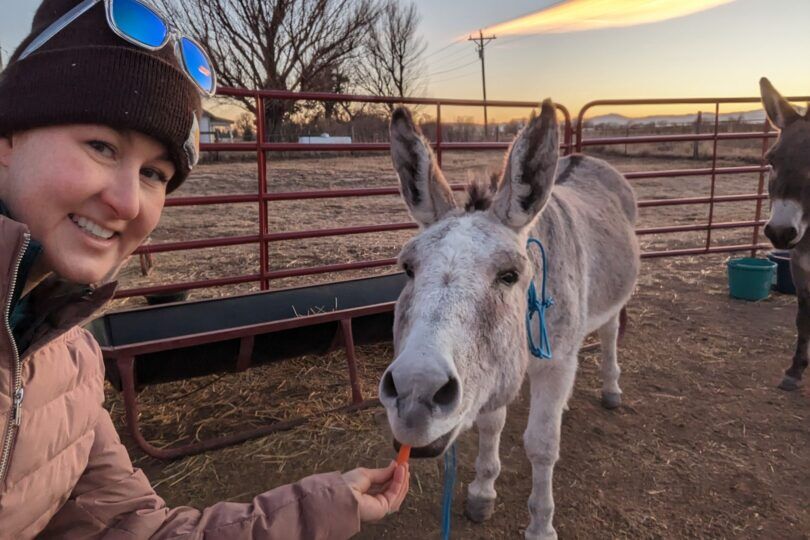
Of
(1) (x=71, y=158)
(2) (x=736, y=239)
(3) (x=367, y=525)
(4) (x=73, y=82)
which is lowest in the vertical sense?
(3) (x=367, y=525)

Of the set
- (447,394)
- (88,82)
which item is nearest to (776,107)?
(447,394)

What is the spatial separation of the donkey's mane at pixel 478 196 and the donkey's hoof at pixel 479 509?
1.82 metres

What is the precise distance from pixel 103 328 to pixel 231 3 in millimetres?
23052

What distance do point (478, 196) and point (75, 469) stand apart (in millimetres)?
1741

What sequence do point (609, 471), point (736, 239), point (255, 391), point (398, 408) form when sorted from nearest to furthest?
1. point (398, 408)
2. point (609, 471)
3. point (255, 391)
4. point (736, 239)

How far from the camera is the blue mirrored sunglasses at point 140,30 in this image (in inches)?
43.0

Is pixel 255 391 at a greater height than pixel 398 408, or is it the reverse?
pixel 398 408

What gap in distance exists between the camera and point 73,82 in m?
1.04

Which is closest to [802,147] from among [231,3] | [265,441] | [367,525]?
[367,525]

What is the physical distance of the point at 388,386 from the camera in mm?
1506

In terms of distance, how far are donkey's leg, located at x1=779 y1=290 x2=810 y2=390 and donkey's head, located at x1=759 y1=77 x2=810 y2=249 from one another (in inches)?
29.1

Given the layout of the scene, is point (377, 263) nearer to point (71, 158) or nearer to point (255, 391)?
point (255, 391)

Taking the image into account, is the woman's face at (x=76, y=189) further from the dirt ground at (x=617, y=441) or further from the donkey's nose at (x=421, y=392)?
the dirt ground at (x=617, y=441)

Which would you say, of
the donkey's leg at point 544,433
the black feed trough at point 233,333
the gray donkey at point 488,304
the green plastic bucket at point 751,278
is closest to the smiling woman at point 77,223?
the gray donkey at point 488,304
